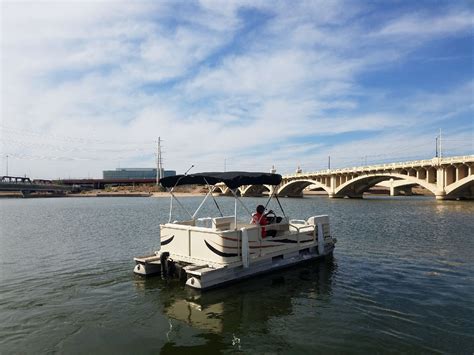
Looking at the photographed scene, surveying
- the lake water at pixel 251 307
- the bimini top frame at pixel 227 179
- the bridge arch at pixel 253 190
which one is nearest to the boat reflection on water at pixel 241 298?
the lake water at pixel 251 307

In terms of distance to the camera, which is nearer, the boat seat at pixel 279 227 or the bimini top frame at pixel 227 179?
the bimini top frame at pixel 227 179

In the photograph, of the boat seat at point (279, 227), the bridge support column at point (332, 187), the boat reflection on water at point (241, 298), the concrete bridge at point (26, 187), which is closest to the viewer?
the boat reflection on water at point (241, 298)

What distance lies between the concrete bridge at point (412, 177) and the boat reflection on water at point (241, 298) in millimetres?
28380

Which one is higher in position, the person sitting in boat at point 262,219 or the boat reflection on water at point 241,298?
the person sitting in boat at point 262,219

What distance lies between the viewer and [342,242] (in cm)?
2284

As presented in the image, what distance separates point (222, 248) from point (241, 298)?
6.00ft

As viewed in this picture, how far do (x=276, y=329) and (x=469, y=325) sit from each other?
4.97m

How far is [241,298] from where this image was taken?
1220 centimetres

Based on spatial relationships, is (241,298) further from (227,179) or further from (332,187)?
(332,187)

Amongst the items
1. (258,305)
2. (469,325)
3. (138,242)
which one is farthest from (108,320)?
(138,242)

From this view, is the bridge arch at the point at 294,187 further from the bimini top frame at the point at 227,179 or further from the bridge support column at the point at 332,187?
the bimini top frame at the point at 227,179

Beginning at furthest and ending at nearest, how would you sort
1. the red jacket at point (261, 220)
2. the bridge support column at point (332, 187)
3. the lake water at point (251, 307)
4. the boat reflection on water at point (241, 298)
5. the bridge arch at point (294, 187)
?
the bridge arch at point (294, 187)
the bridge support column at point (332, 187)
the red jacket at point (261, 220)
the boat reflection on water at point (241, 298)
the lake water at point (251, 307)

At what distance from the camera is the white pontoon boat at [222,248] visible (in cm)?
1317

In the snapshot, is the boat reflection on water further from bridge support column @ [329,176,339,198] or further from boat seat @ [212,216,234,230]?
bridge support column @ [329,176,339,198]
